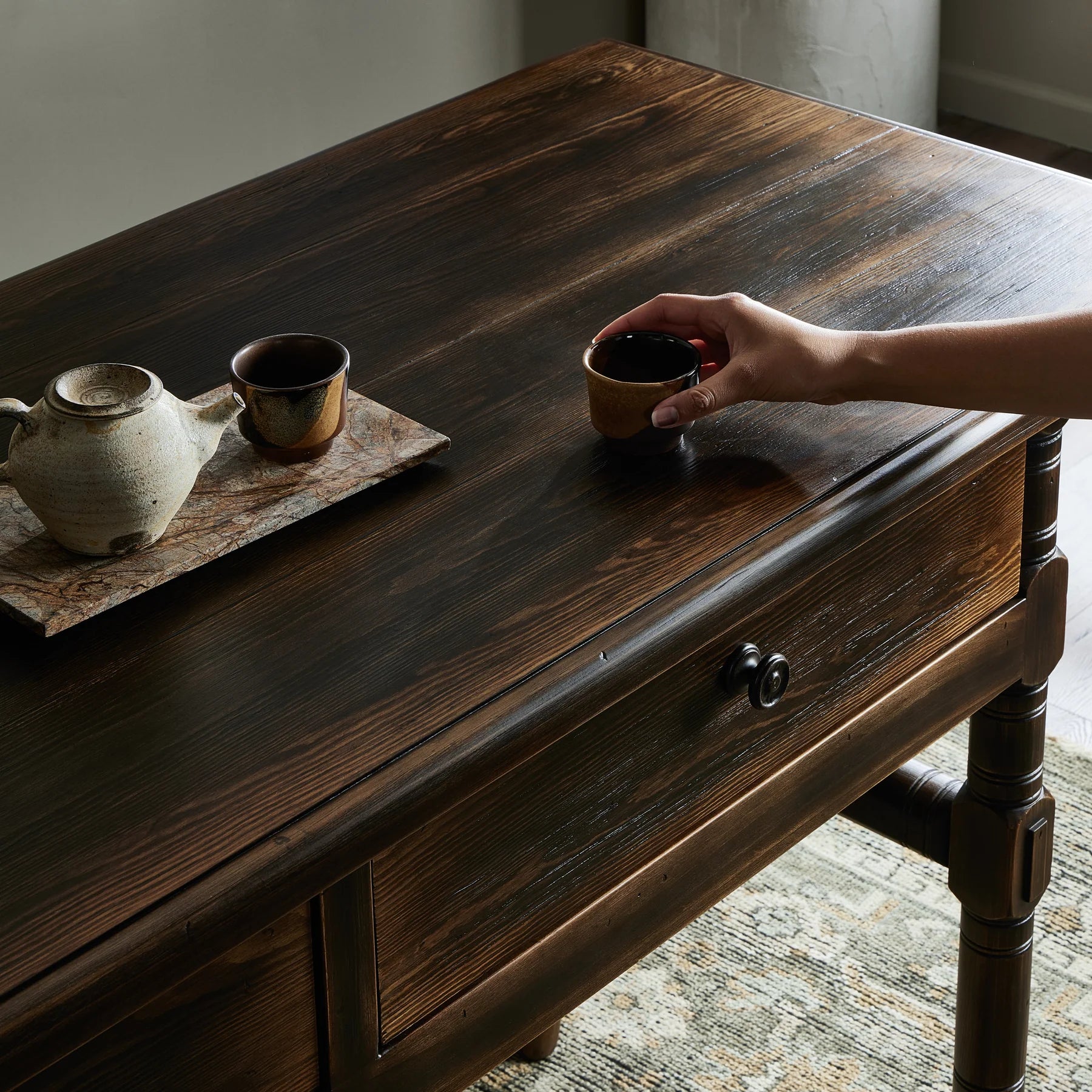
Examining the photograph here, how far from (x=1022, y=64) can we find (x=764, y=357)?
10.2ft

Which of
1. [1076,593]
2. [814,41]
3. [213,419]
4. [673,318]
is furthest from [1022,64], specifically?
[213,419]

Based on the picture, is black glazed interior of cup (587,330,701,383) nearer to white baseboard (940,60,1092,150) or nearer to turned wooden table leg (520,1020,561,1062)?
turned wooden table leg (520,1020,561,1062)

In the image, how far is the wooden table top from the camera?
0.76m

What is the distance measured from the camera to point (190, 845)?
72cm

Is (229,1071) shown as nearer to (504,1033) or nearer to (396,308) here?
(504,1033)

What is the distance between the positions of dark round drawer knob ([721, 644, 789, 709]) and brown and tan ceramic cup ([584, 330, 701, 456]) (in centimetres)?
15

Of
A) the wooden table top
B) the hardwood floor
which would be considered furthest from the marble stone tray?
the hardwood floor

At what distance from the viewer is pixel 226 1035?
771mm

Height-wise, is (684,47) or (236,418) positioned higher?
(236,418)

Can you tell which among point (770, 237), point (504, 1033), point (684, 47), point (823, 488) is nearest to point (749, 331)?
point (823, 488)

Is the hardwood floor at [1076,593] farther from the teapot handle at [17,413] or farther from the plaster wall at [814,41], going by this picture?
the teapot handle at [17,413]

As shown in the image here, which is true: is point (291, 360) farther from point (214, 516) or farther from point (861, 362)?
point (861, 362)

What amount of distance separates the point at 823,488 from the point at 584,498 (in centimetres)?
15

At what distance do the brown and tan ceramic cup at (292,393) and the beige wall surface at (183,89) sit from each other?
1726 millimetres
